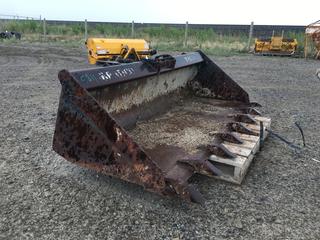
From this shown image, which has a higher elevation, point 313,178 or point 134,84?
point 134,84

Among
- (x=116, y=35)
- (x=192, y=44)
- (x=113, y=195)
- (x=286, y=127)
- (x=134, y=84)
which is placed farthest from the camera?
(x=116, y=35)

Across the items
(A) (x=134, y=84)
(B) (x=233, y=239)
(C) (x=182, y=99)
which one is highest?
(A) (x=134, y=84)

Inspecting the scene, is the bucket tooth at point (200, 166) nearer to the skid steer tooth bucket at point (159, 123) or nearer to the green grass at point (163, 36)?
the skid steer tooth bucket at point (159, 123)

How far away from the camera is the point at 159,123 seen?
3613 millimetres

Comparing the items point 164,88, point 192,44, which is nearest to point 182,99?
point 164,88

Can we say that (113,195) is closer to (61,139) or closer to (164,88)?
(61,139)

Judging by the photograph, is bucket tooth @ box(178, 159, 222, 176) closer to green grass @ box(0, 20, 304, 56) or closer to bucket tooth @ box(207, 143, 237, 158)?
bucket tooth @ box(207, 143, 237, 158)

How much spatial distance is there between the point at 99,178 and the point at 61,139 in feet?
1.54

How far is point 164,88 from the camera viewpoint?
4.14 m

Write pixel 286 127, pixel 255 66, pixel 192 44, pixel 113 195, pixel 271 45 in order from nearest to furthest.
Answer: pixel 113 195 → pixel 286 127 → pixel 255 66 → pixel 271 45 → pixel 192 44

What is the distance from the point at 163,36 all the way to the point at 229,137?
19887 millimetres

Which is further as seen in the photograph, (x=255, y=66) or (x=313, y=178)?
(x=255, y=66)

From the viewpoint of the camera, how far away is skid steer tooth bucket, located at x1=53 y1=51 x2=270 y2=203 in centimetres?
240

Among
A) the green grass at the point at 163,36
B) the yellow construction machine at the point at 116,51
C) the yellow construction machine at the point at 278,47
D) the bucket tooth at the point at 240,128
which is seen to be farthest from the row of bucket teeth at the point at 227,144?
the yellow construction machine at the point at 278,47
